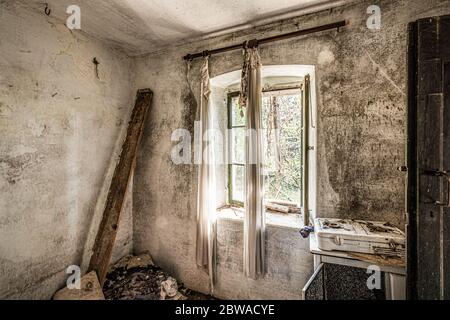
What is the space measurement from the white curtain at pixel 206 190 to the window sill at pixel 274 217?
20 cm

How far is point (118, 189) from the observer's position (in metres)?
3.12

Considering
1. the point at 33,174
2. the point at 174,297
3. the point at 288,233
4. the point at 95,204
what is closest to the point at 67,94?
the point at 33,174

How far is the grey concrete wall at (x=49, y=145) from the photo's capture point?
2188mm

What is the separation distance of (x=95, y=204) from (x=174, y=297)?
163cm

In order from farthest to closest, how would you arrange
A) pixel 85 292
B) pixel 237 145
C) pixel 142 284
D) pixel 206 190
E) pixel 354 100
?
pixel 237 145, pixel 142 284, pixel 206 190, pixel 85 292, pixel 354 100

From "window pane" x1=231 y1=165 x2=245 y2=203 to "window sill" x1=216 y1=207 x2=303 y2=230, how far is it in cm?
18

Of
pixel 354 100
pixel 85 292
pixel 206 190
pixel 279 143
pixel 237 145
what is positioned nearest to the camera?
pixel 354 100

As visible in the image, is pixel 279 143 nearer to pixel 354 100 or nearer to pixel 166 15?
pixel 354 100

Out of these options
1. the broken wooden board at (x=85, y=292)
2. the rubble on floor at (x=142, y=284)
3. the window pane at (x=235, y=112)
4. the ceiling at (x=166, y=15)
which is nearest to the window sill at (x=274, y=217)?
the rubble on floor at (x=142, y=284)

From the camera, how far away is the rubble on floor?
2.76m

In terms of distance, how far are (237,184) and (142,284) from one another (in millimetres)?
1850

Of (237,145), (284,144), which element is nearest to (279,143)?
(284,144)

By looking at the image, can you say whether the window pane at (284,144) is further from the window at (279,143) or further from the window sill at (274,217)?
the window sill at (274,217)

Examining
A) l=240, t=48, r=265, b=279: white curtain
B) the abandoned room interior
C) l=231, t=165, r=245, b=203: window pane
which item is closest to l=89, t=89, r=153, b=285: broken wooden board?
the abandoned room interior
